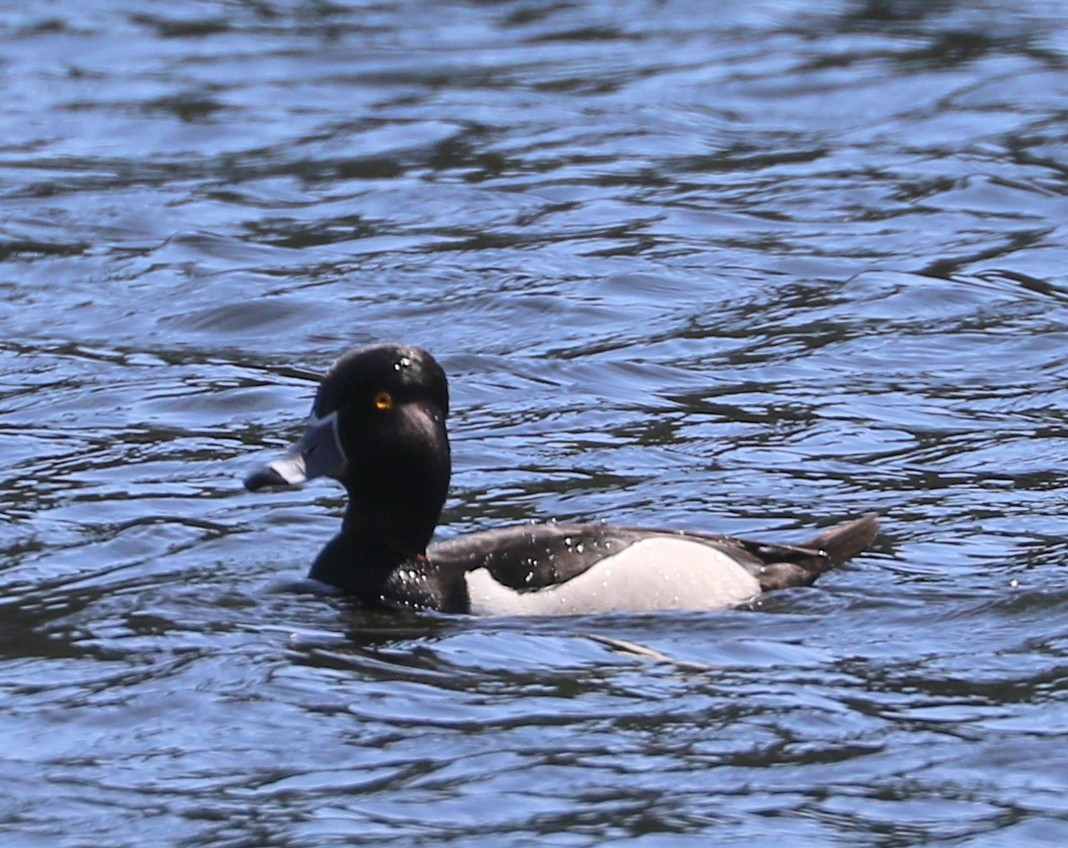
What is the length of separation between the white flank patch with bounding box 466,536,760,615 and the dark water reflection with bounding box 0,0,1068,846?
12 centimetres

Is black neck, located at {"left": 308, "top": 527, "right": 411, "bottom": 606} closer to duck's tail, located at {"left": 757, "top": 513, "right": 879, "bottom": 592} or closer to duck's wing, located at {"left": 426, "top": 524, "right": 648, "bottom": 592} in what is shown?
duck's wing, located at {"left": 426, "top": 524, "right": 648, "bottom": 592}

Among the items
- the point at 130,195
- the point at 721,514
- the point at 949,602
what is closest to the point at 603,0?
the point at 130,195

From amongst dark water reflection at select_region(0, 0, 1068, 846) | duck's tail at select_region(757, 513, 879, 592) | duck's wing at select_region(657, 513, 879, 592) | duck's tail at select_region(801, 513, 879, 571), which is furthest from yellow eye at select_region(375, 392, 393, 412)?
duck's tail at select_region(801, 513, 879, 571)

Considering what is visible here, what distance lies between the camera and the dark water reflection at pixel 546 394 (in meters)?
6.98

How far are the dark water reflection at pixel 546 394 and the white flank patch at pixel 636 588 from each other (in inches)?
4.7

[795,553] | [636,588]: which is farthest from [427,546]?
[795,553]

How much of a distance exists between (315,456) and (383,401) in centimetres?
32

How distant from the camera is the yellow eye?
8.59m

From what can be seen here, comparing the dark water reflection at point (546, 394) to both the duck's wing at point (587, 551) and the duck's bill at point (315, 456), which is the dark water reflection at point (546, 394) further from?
the duck's bill at point (315, 456)

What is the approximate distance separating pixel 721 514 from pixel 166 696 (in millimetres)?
3048

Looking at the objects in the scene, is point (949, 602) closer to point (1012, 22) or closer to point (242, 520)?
point (242, 520)

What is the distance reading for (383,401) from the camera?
860 centimetres

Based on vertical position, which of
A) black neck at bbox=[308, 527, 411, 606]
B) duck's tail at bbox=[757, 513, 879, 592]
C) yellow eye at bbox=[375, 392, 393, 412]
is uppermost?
yellow eye at bbox=[375, 392, 393, 412]

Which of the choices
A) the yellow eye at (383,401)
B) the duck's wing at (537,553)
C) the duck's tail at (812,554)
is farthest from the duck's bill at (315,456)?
the duck's tail at (812,554)
